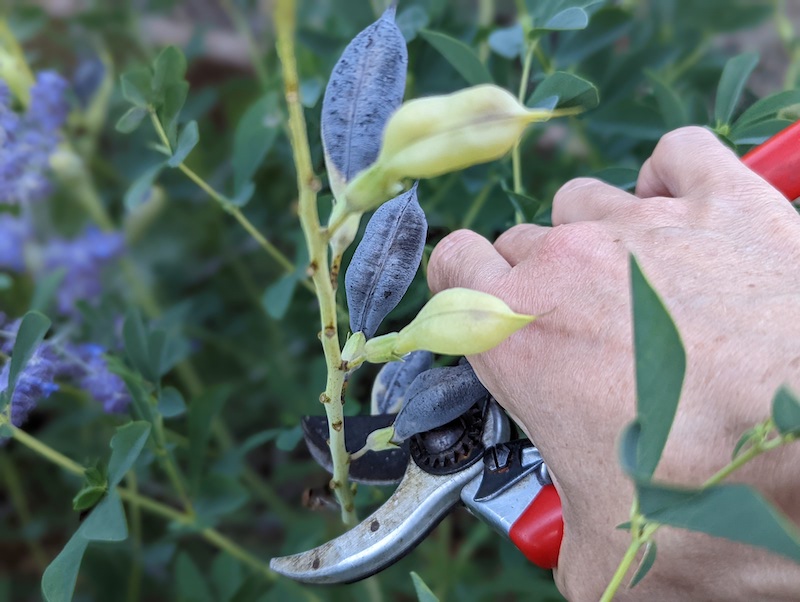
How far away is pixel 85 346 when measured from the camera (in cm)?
75

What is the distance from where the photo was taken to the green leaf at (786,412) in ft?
1.06

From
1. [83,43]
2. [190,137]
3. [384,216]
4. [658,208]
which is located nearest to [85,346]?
[190,137]

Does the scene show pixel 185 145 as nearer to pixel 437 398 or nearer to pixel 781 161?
pixel 437 398

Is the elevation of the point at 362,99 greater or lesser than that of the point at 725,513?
greater

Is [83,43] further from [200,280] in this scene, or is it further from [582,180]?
[582,180]

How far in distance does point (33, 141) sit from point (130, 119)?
0.79ft

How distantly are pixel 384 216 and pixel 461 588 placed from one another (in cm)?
56

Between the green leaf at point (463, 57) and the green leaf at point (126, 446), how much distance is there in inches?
15.3

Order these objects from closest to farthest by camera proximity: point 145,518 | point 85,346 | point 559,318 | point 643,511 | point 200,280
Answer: point 643,511 → point 559,318 → point 85,346 → point 145,518 → point 200,280

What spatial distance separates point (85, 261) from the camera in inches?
38.2

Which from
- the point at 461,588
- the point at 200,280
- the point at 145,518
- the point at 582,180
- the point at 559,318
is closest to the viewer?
the point at 559,318

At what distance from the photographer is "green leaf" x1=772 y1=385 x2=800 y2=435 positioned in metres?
0.32

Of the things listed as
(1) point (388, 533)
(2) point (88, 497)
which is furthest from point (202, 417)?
(1) point (388, 533)

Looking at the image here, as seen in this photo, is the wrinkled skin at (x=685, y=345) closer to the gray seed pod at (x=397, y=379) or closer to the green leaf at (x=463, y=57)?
the gray seed pod at (x=397, y=379)
